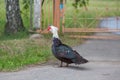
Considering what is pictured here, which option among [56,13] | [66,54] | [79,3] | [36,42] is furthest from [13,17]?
[66,54]

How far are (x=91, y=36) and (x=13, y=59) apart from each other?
4807 mm

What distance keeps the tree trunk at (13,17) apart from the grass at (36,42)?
243 mm

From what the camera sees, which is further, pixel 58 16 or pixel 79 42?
pixel 58 16

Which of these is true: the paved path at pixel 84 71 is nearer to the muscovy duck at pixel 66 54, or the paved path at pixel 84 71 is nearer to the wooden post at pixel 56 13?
the muscovy duck at pixel 66 54

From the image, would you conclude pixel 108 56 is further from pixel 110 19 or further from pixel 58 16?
pixel 110 19

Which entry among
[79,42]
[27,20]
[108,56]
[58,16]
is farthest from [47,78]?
[27,20]

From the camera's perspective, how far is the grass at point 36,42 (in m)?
10.6

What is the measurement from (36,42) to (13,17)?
1882 mm

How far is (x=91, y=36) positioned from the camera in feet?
48.9

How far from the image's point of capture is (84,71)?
9773 mm

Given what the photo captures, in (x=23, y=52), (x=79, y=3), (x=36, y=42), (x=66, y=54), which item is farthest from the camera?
(x=79, y=3)

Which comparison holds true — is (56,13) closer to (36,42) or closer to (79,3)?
(79,3)

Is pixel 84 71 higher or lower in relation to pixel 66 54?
lower

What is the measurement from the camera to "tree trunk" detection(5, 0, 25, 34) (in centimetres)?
1427
